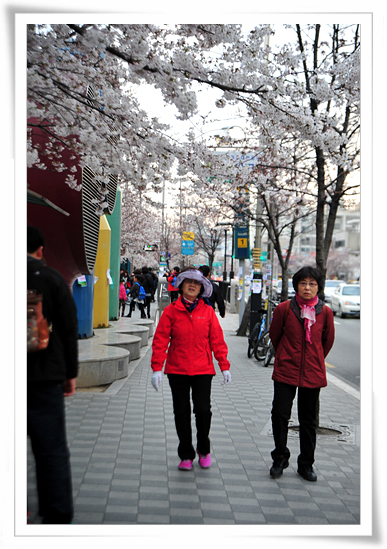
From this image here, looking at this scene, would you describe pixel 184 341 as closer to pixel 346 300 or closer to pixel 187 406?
pixel 187 406

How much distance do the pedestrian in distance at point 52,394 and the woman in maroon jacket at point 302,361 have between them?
2.10 meters

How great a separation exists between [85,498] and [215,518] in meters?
0.94

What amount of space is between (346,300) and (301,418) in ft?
74.8

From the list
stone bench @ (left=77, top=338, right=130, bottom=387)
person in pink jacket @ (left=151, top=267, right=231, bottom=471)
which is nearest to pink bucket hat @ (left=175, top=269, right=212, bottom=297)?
person in pink jacket @ (left=151, top=267, right=231, bottom=471)

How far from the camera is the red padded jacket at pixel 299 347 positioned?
4656mm

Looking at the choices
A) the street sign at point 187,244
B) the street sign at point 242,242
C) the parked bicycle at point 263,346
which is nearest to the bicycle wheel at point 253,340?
the parked bicycle at point 263,346

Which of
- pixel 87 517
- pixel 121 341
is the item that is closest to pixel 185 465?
pixel 87 517

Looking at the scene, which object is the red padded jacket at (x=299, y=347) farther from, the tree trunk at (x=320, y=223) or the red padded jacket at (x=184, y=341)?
the tree trunk at (x=320, y=223)

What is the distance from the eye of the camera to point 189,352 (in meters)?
4.71

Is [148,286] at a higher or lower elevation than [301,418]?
higher
